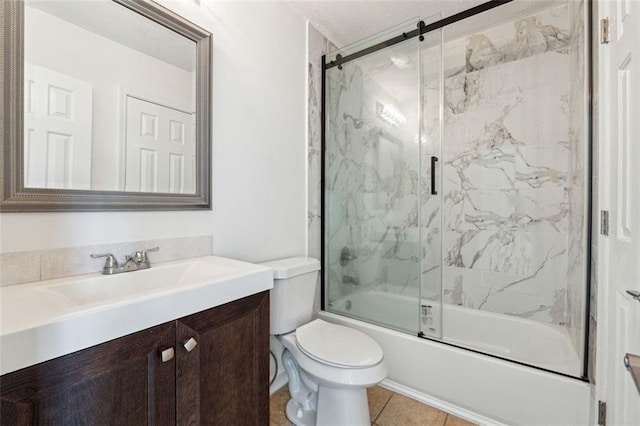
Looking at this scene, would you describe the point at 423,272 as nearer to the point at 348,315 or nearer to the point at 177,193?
the point at 348,315

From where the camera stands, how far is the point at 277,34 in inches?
70.3

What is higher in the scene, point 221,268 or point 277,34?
point 277,34

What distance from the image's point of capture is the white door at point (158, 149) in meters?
1.16

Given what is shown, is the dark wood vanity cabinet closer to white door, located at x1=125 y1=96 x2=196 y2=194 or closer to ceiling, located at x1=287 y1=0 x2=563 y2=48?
white door, located at x1=125 y1=96 x2=196 y2=194

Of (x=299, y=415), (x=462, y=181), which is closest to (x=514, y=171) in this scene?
(x=462, y=181)

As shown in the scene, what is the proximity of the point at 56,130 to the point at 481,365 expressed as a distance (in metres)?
2.10

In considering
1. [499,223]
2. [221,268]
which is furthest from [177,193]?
[499,223]

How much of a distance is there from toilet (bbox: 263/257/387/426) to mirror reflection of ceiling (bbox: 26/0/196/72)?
3.66 feet

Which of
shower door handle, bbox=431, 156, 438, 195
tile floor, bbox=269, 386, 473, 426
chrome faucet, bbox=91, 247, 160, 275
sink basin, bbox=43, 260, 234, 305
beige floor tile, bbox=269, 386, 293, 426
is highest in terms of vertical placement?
shower door handle, bbox=431, 156, 438, 195

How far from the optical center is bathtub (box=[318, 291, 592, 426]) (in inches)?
52.3

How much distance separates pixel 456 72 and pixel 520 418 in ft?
7.52

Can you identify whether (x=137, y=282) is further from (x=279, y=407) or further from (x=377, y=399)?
(x=377, y=399)

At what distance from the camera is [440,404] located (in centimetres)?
159

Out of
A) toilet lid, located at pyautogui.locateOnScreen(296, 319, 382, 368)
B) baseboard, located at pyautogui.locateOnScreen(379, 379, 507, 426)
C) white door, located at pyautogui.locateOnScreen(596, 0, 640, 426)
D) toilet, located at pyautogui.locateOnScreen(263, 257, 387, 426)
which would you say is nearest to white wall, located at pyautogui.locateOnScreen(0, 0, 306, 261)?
toilet, located at pyautogui.locateOnScreen(263, 257, 387, 426)
